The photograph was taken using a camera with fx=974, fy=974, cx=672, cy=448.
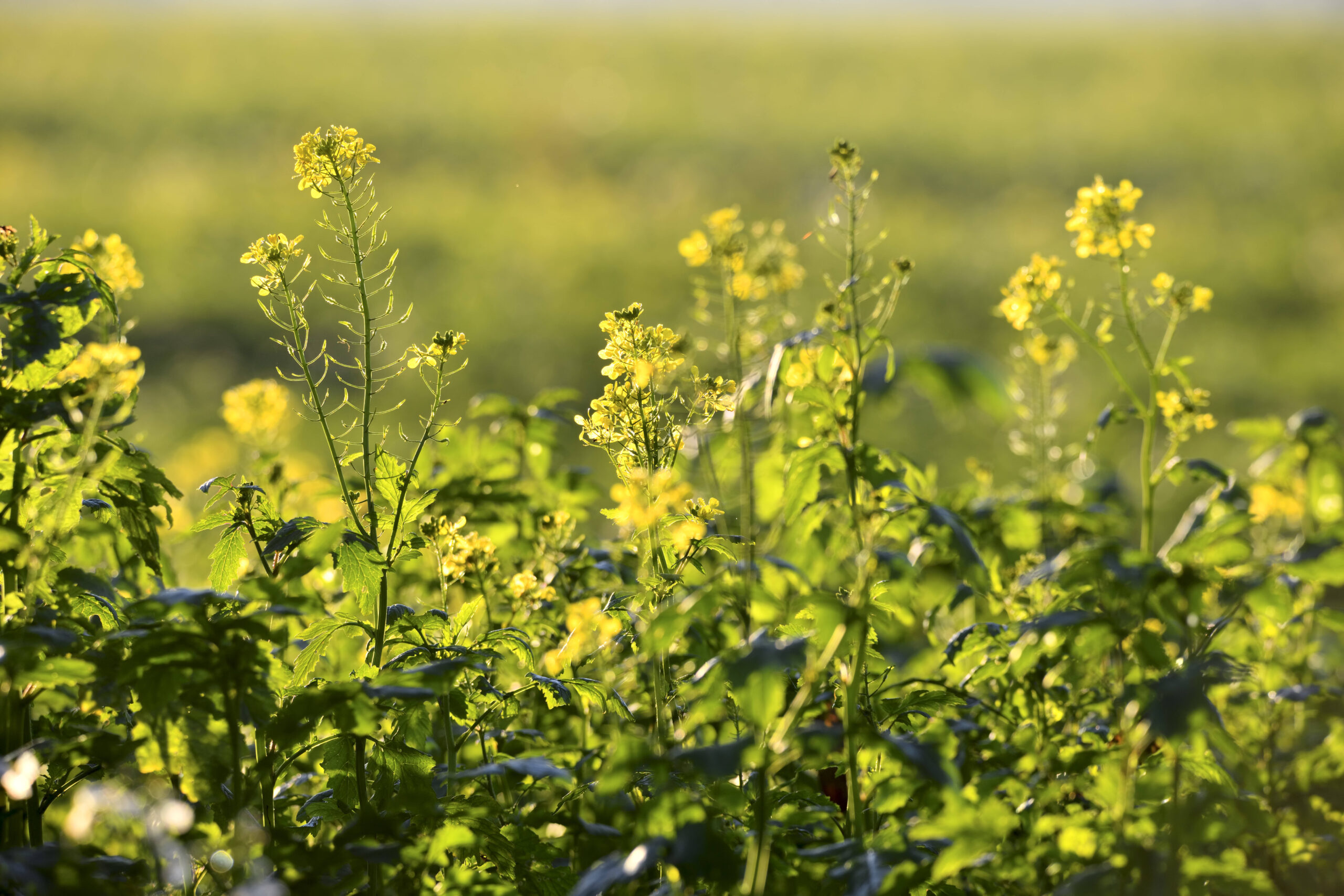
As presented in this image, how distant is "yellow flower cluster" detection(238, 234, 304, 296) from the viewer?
2.11 m

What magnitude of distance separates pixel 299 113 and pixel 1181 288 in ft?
59.0

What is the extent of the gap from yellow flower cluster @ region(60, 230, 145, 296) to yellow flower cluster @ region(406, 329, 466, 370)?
0.70m

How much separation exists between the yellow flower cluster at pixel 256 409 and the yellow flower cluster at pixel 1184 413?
278 centimetres

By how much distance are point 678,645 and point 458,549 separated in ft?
2.06

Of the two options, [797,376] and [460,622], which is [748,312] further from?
[460,622]

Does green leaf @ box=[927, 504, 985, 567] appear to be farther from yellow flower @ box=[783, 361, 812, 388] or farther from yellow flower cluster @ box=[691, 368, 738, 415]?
yellow flower cluster @ box=[691, 368, 738, 415]

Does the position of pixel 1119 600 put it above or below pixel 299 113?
below

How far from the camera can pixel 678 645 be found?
2576 mm

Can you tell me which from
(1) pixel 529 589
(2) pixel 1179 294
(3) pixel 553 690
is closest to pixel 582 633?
(3) pixel 553 690

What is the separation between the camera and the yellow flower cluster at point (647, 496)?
176cm

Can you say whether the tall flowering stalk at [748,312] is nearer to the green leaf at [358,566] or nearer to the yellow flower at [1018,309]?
the yellow flower at [1018,309]

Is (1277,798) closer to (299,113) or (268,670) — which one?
(268,670)

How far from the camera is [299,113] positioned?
17594mm

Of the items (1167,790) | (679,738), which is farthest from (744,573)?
(1167,790)
